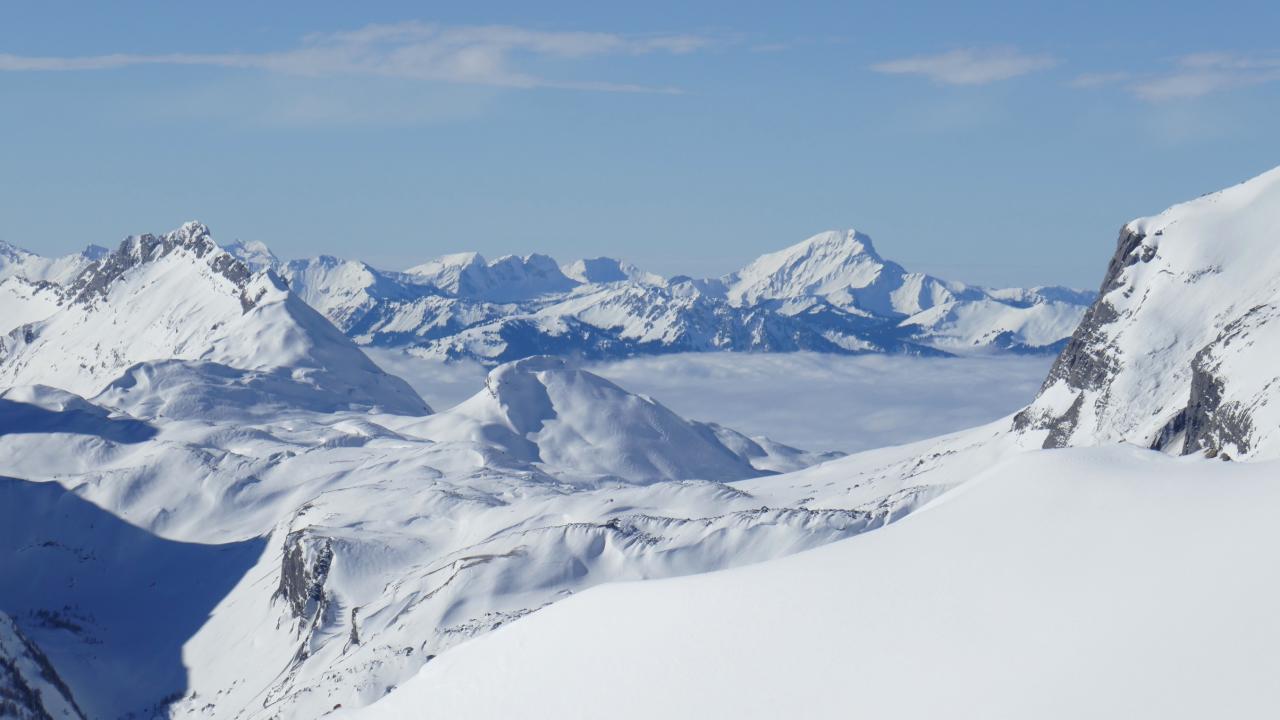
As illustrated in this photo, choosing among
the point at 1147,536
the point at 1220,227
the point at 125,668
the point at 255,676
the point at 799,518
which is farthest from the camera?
the point at 1220,227

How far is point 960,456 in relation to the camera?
6521 inches

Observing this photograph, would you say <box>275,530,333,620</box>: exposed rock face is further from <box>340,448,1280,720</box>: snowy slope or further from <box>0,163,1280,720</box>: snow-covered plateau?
<box>340,448,1280,720</box>: snowy slope

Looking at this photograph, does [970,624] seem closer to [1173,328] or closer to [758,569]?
[758,569]

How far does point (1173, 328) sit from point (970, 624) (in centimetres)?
12508

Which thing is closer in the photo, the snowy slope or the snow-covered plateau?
the snowy slope

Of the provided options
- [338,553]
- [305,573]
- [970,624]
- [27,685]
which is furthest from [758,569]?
[338,553]

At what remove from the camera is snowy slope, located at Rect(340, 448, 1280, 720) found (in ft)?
105

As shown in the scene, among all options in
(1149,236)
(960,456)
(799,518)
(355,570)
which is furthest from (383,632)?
(1149,236)

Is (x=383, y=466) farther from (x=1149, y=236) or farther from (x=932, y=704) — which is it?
(x=932, y=704)

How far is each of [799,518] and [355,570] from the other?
45.4m

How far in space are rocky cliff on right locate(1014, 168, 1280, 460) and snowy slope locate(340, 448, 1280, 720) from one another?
8605 cm

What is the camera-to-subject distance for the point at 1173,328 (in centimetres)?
15125

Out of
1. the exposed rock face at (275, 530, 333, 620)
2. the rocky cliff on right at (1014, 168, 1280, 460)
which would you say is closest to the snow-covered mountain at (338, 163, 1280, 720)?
the rocky cliff on right at (1014, 168, 1280, 460)

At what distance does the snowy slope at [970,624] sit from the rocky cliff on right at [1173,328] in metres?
86.0
